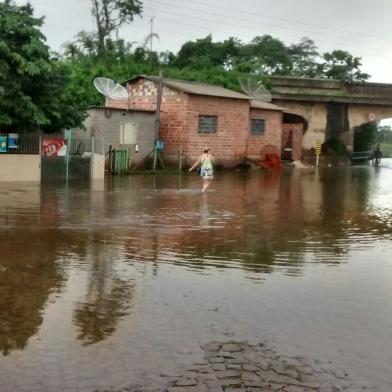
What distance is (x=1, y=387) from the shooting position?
14.8 ft

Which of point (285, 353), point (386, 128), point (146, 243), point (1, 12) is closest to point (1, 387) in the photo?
point (285, 353)

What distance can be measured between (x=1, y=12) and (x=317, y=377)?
20.9 meters

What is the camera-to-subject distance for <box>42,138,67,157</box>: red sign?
23703mm

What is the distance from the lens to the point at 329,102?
45.8 metres

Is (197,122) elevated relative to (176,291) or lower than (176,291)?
elevated

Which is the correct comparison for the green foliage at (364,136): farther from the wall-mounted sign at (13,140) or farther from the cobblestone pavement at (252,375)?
the cobblestone pavement at (252,375)

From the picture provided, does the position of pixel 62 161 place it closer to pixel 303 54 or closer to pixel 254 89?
pixel 254 89

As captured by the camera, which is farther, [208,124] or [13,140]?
[208,124]

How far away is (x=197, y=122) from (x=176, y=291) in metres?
28.2

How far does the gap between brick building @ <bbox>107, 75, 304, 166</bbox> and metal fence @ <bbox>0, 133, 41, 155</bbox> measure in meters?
12.2

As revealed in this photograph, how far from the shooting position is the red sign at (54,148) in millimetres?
23703

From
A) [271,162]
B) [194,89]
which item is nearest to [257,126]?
[271,162]

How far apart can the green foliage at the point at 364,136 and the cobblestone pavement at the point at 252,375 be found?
52.4 metres

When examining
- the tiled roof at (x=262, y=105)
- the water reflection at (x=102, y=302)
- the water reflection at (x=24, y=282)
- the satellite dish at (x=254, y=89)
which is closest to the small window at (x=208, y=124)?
the tiled roof at (x=262, y=105)
